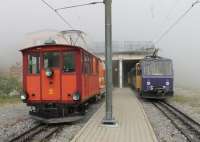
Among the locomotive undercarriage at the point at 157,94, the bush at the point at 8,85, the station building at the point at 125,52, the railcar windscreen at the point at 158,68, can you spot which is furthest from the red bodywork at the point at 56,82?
the station building at the point at 125,52

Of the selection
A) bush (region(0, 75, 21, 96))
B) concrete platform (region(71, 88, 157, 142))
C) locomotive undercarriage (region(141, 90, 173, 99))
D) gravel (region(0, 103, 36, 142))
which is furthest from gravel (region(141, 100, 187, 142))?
bush (region(0, 75, 21, 96))

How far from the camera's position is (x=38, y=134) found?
1241cm

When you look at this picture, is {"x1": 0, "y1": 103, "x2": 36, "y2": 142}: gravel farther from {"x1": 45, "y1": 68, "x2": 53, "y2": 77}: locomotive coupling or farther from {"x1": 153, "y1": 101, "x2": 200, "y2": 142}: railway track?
{"x1": 153, "y1": 101, "x2": 200, "y2": 142}: railway track

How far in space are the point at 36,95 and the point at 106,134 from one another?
4086 mm

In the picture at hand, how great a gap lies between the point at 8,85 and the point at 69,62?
64.7 feet

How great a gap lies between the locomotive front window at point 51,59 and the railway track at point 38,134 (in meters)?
2.24

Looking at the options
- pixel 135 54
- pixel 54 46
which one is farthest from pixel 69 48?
pixel 135 54

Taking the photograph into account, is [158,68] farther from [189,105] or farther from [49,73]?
[49,73]

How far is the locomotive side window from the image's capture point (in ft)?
48.8

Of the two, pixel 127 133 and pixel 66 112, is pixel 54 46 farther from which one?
pixel 127 133

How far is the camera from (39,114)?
573 inches

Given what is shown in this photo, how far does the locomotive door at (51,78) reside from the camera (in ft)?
47.5

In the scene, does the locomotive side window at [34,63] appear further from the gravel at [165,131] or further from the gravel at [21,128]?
the gravel at [165,131]

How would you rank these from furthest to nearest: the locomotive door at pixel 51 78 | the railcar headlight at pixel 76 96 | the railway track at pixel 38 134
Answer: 1. the locomotive door at pixel 51 78
2. the railcar headlight at pixel 76 96
3. the railway track at pixel 38 134
